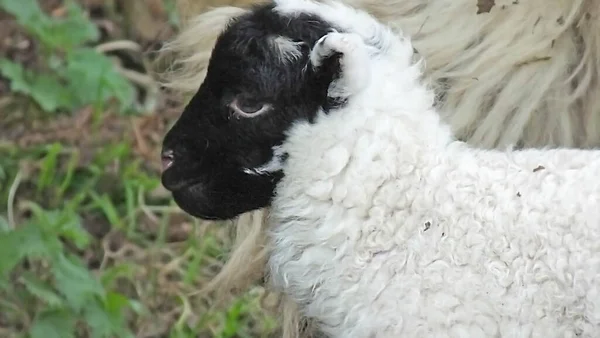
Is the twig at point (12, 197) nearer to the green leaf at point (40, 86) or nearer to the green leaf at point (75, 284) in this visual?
the green leaf at point (40, 86)

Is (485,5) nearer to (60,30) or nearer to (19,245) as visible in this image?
(19,245)

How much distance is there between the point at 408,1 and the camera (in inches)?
65.9

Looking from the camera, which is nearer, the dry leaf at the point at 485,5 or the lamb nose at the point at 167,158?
the lamb nose at the point at 167,158

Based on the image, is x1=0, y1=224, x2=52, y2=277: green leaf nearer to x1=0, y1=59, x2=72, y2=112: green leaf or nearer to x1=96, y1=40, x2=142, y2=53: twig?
x1=0, y1=59, x2=72, y2=112: green leaf

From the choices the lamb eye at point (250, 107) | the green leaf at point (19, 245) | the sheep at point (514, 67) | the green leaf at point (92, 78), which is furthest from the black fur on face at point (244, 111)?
the green leaf at point (92, 78)

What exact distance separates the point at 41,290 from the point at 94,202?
49cm

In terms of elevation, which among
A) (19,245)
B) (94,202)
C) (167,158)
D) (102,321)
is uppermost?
(167,158)

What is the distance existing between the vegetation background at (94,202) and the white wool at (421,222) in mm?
562

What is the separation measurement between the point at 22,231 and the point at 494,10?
0.80 m

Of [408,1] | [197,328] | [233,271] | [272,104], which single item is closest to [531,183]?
[272,104]

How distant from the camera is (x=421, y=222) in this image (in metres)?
1.32

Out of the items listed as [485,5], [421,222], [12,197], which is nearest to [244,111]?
[421,222]

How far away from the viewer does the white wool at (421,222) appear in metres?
1.26

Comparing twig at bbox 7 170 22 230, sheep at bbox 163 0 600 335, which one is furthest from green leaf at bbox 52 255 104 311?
sheep at bbox 163 0 600 335
